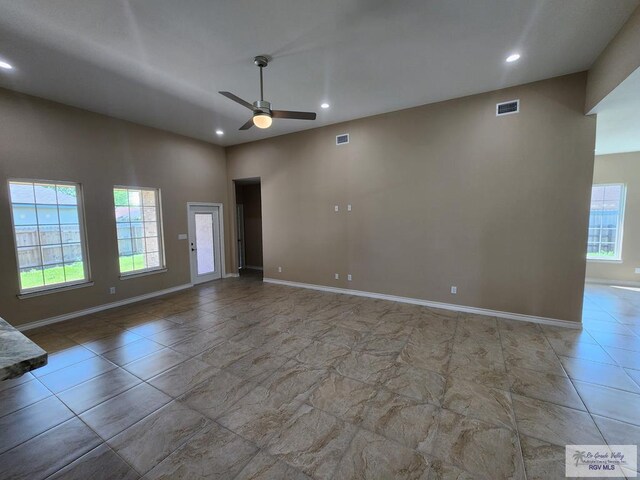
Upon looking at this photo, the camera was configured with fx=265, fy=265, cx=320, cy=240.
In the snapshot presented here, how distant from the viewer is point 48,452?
75.2 inches

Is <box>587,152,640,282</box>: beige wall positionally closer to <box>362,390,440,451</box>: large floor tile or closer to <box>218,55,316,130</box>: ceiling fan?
<box>362,390,440,451</box>: large floor tile

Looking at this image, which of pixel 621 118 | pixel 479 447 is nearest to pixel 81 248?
pixel 479 447

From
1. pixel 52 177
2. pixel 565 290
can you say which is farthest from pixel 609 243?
pixel 52 177

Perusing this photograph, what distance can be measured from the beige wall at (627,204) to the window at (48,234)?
10665 mm

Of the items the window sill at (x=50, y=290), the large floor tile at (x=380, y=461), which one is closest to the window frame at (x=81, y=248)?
the window sill at (x=50, y=290)

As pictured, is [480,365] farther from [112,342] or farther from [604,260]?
[604,260]

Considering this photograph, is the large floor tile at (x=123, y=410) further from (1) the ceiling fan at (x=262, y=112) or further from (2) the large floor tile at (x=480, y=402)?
(1) the ceiling fan at (x=262, y=112)

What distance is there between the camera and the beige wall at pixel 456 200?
3754 millimetres

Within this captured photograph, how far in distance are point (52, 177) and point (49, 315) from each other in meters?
2.17

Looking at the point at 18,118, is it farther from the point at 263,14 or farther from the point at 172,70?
the point at 263,14

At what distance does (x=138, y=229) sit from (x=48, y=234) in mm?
1352

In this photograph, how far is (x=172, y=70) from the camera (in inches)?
133

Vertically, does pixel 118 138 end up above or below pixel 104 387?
above

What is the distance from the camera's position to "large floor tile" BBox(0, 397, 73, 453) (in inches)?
80.0
